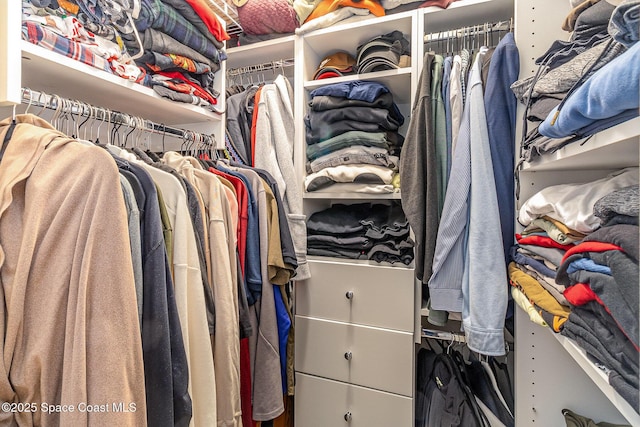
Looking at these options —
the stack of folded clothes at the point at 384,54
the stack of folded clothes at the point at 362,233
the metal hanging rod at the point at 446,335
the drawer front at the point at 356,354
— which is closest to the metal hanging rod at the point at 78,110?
the stack of folded clothes at the point at 362,233

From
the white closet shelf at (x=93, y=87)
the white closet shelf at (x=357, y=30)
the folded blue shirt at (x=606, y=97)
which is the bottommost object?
the folded blue shirt at (x=606, y=97)

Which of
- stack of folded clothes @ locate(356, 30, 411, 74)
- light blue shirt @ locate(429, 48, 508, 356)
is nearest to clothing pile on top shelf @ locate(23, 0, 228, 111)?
stack of folded clothes @ locate(356, 30, 411, 74)

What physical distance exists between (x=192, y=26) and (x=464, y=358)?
1701 millimetres

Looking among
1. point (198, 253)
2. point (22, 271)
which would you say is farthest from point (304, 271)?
point (22, 271)

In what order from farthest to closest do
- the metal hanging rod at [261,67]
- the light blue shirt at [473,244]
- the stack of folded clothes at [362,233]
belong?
the metal hanging rod at [261,67]
the stack of folded clothes at [362,233]
the light blue shirt at [473,244]

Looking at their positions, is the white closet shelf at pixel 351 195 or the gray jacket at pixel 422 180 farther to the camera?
the white closet shelf at pixel 351 195

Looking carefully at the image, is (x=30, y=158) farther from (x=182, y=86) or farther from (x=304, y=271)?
(x=304, y=271)

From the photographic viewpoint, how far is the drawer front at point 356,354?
1.22 metres

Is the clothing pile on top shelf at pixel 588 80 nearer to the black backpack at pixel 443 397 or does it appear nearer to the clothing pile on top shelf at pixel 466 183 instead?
the clothing pile on top shelf at pixel 466 183

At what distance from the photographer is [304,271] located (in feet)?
4.39

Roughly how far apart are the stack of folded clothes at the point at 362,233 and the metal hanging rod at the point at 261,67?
0.72 m

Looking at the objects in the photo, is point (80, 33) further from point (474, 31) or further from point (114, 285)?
point (474, 31)

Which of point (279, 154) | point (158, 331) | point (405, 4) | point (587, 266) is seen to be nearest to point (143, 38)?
point (279, 154)

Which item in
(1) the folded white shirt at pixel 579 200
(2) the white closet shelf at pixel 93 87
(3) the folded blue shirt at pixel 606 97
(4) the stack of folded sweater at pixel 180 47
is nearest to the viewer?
(3) the folded blue shirt at pixel 606 97
